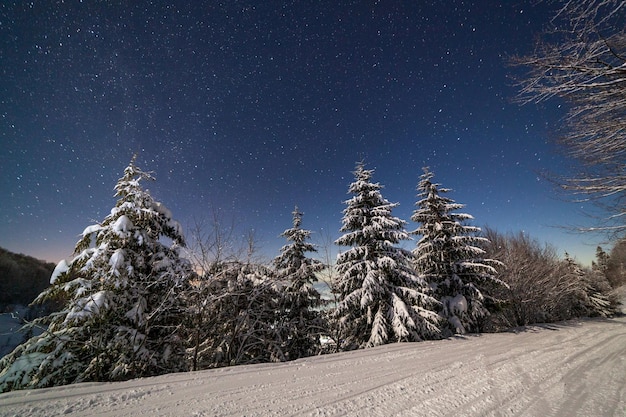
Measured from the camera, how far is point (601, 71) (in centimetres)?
341

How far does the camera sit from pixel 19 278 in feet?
149

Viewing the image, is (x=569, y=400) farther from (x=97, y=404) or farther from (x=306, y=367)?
(x=97, y=404)

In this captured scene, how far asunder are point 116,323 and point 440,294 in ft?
47.1

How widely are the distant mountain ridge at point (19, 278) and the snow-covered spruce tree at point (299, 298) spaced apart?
53235 millimetres

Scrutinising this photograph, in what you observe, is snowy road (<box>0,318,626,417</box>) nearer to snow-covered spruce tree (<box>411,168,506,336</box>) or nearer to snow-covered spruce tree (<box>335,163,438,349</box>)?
snow-covered spruce tree (<box>335,163,438,349</box>)

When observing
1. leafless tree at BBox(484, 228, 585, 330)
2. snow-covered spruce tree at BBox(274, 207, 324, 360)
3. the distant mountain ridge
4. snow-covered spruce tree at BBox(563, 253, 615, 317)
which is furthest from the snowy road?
the distant mountain ridge

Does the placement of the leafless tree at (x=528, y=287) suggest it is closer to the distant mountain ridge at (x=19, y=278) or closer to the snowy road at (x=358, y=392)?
the snowy road at (x=358, y=392)

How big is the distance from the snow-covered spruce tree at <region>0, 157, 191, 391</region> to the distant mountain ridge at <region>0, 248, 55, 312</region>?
173 feet

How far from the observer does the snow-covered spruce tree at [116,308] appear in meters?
5.76

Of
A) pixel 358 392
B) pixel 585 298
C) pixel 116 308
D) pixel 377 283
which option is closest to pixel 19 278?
pixel 116 308

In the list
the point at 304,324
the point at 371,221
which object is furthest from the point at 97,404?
the point at 371,221

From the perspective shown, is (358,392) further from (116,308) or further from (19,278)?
(19,278)

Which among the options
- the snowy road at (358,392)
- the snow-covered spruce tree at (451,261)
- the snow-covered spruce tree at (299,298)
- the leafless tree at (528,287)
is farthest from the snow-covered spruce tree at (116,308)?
the leafless tree at (528,287)

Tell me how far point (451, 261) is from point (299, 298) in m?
8.72
